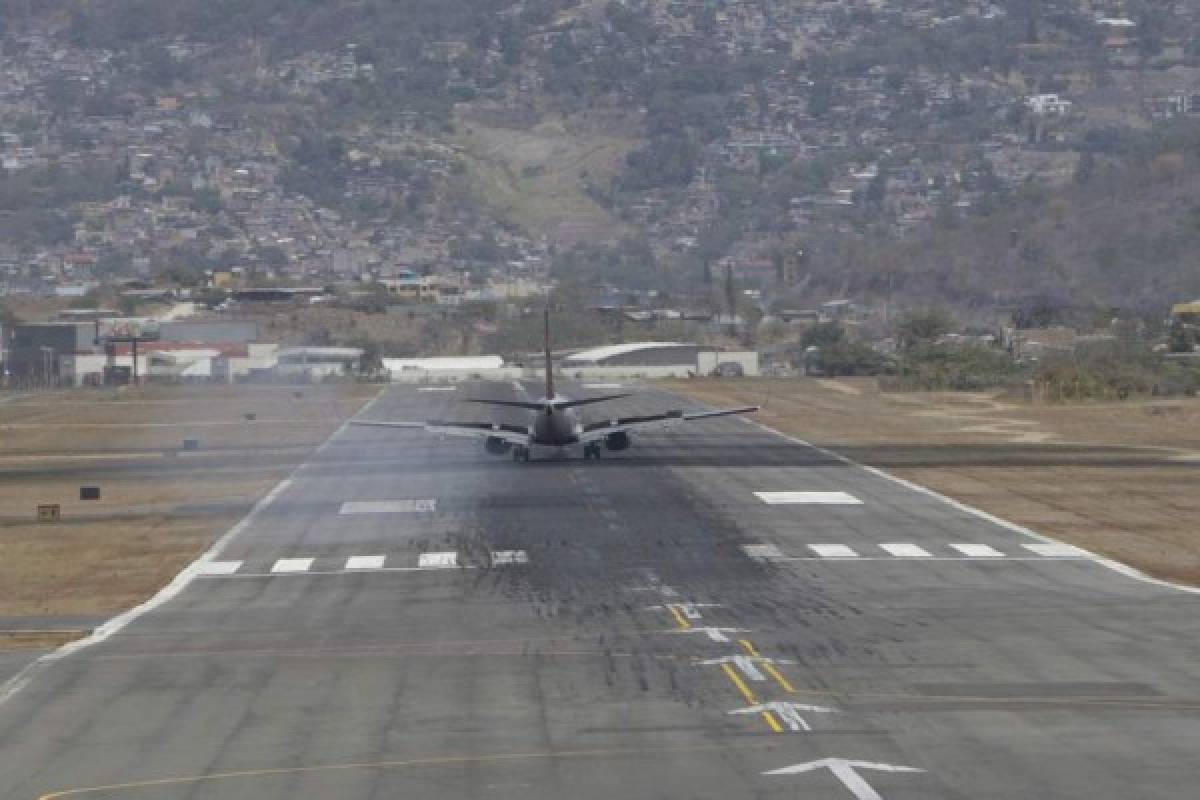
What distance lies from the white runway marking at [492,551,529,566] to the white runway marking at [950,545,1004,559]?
10083 millimetres

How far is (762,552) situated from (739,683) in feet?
74.8

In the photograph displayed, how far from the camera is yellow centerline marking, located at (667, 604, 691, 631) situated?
4634 centimetres

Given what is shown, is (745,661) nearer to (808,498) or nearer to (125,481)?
(808,498)

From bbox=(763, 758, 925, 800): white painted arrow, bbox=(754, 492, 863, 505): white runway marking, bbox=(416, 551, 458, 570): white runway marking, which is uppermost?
bbox=(763, 758, 925, 800): white painted arrow

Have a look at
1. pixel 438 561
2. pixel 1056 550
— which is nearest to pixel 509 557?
pixel 438 561

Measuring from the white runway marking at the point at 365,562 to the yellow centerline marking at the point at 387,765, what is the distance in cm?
2665

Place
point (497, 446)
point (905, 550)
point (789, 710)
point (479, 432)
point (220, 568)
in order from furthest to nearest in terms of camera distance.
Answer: point (497, 446), point (479, 432), point (905, 550), point (220, 568), point (789, 710)

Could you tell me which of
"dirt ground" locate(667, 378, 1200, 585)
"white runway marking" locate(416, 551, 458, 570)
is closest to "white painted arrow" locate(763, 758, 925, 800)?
"dirt ground" locate(667, 378, 1200, 585)

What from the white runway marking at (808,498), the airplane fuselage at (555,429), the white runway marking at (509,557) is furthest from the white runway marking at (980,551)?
the airplane fuselage at (555,429)

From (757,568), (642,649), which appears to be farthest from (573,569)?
(642,649)

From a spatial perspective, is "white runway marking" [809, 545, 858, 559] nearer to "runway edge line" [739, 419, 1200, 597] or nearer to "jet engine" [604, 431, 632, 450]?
"runway edge line" [739, 419, 1200, 597]

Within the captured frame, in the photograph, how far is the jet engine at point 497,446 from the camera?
95625 millimetres

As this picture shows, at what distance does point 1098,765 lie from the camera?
31.3 metres

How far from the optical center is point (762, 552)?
6134cm
